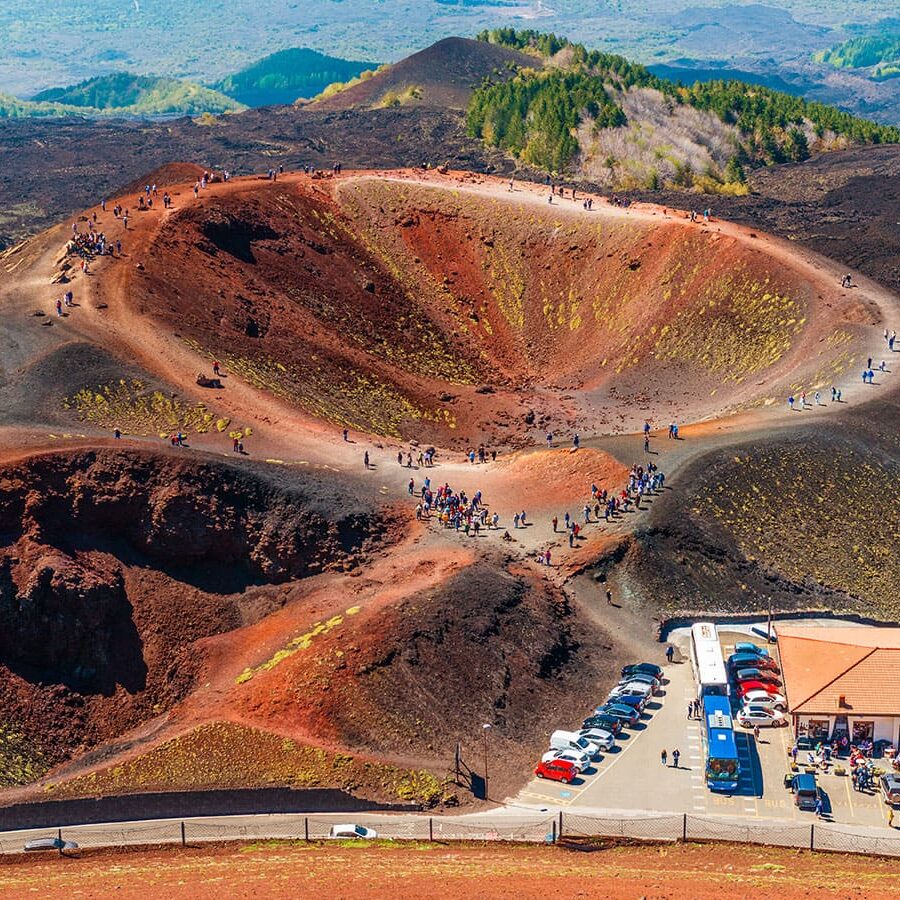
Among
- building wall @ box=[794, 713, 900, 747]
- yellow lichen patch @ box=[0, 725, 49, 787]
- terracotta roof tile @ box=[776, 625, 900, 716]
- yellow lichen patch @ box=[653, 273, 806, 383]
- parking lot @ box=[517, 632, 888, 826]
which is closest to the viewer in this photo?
parking lot @ box=[517, 632, 888, 826]

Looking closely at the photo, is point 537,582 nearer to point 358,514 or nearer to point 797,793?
point 358,514

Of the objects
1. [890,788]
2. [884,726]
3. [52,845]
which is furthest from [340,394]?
[890,788]

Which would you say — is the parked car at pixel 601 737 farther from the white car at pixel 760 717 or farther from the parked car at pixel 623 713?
the white car at pixel 760 717

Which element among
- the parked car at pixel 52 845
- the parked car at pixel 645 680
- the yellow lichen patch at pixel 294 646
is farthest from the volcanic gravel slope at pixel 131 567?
the parked car at pixel 645 680

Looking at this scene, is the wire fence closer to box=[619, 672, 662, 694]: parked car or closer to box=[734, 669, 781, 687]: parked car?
box=[619, 672, 662, 694]: parked car

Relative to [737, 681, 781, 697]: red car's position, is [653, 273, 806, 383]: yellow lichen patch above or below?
above

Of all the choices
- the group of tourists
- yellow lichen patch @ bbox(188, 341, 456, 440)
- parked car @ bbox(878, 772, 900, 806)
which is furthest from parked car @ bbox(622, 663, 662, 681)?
yellow lichen patch @ bbox(188, 341, 456, 440)
